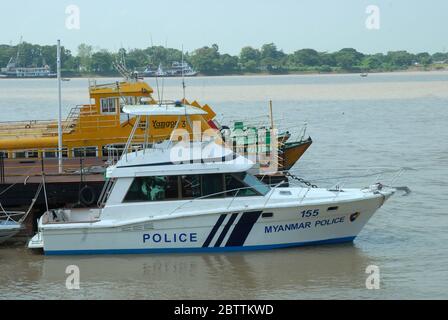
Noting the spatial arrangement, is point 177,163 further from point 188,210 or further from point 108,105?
point 108,105

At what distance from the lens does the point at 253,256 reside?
2012 cm

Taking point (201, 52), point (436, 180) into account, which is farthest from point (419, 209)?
point (201, 52)

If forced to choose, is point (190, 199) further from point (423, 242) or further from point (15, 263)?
point (423, 242)

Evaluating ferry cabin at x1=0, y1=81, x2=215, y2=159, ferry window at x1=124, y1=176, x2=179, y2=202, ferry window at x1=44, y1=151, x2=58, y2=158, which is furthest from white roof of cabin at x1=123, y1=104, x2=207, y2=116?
ferry window at x1=44, y1=151, x2=58, y2=158

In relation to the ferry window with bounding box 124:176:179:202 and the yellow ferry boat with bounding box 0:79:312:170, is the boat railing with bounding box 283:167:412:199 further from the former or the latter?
the ferry window with bounding box 124:176:179:202

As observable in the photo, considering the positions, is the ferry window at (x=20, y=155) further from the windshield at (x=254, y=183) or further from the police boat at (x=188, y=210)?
the windshield at (x=254, y=183)

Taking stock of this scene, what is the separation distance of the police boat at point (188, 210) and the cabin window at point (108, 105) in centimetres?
907

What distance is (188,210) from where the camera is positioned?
779 inches

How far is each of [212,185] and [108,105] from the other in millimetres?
10068

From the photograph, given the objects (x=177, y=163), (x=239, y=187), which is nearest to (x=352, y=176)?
(x=239, y=187)

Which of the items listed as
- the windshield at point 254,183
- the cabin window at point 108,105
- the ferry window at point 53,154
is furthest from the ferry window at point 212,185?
the cabin window at point 108,105
